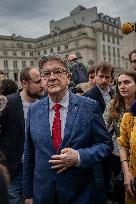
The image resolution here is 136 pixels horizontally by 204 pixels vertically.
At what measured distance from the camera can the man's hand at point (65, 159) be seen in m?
3.16

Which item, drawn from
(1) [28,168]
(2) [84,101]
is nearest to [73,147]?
(2) [84,101]

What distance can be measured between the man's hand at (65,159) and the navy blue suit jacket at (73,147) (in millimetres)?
67

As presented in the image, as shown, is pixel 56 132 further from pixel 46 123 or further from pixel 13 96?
pixel 13 96

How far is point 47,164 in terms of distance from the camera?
3326mm

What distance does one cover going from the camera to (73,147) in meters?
3.33

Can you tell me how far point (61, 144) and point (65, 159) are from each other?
0.61 feet

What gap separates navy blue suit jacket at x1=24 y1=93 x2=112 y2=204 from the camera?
3.27 metres

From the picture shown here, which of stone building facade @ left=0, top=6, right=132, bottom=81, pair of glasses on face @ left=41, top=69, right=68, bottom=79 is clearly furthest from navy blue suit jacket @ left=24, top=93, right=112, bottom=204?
stone building facade @ left=0, top=6, right=132, bottom=81

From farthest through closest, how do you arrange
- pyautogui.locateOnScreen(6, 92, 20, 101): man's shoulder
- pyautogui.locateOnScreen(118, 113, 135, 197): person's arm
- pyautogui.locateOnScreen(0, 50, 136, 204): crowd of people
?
1. pyautogui.locateOnScreen(6, 92, 20, 101): man's shoulder
2. pyautogui.locateOnScreen(118, 113, 135, 197): person's arm
3. pyautogui.locateOnScreen(0, 50, 136, 204): crowd of people

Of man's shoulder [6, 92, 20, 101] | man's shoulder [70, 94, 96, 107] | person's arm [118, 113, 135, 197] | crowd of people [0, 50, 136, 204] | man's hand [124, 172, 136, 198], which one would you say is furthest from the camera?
man's shoulder [6, 92, 20, 101]

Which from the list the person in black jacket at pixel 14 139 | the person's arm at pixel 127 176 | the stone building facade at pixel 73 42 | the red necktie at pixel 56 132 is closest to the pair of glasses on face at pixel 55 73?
the red necktie at pixel 56 132

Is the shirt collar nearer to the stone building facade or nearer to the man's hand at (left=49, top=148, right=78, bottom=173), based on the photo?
the man's hand at (left=49, top=148, right=78, bottom=173)

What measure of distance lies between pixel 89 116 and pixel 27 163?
0.75 metres

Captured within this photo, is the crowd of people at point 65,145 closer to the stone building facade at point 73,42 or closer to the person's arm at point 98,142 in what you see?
the person's arm at point 98,142
